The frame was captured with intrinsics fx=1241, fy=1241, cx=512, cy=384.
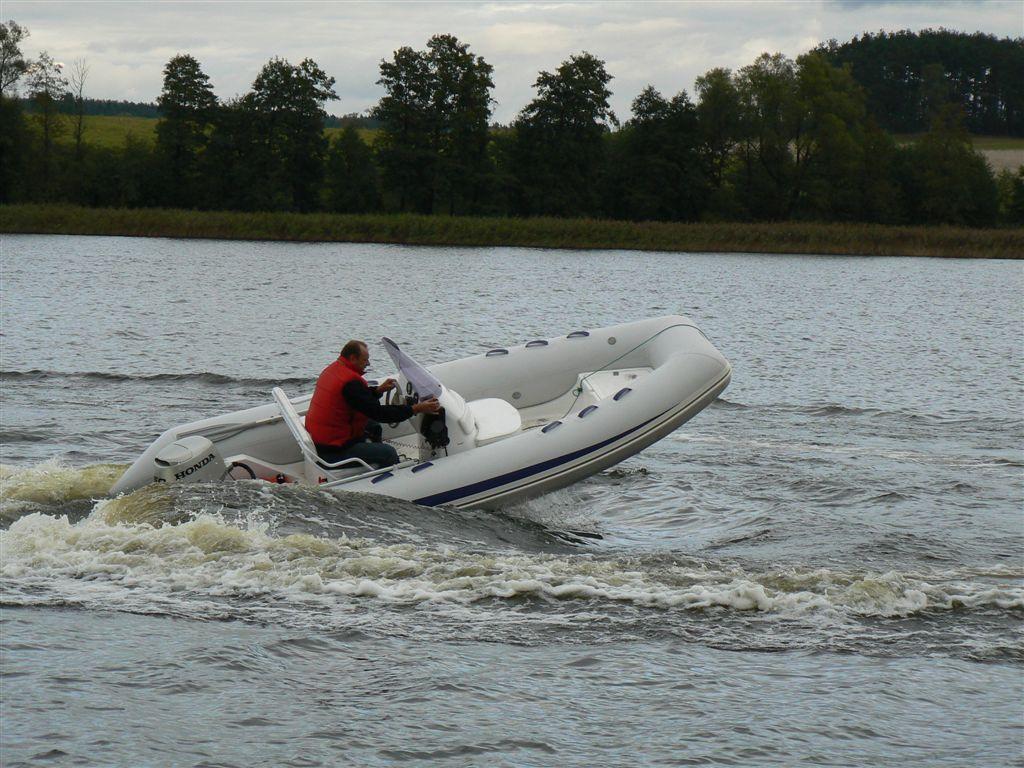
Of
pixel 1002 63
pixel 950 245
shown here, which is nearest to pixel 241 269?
pixel 950 245

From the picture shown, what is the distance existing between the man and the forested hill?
339 ft

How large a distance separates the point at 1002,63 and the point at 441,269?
295 feet

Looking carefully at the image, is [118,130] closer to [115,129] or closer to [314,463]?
[115,129]

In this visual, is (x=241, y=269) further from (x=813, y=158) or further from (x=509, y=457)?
(x=813, y=158)

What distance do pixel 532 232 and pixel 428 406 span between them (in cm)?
3556

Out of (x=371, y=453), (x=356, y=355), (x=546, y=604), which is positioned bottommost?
(x=546, y=604)

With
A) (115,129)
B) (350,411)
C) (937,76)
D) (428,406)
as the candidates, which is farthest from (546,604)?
(937,76)

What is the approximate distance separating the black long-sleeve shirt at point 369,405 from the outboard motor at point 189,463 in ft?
3.30

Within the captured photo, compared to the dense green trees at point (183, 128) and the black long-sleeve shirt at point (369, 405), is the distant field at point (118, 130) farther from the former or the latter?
the black long-sleeve shirt at point (369, 405)

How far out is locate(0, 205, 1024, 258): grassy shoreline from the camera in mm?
41281

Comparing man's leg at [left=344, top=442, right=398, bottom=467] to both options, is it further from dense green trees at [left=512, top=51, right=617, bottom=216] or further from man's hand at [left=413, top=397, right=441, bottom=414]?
dense green trees at [left=512, top=51, right=617, bottom=216]

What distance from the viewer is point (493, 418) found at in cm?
912

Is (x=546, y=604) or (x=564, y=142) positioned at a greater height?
(x=564, y=142)

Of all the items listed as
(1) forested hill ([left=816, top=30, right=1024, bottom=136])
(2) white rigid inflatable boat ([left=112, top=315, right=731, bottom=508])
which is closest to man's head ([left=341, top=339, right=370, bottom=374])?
(2) white rigid inflatable boat ([left=112, top=315, right=731, bottom=508])
